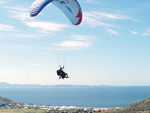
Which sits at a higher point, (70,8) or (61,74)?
(70,8)

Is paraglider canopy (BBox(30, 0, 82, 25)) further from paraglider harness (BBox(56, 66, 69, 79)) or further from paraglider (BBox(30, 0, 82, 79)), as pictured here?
paraglider harness (BBox(56, 66, 69, 79))

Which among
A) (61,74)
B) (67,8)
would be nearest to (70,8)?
(67,8)

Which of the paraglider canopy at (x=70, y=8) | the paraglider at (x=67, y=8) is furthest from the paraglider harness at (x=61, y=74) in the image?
the paraglider canopy at (x=70, y=8)

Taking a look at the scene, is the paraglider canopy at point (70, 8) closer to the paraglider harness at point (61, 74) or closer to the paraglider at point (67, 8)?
the paraglider at point (67, 8)

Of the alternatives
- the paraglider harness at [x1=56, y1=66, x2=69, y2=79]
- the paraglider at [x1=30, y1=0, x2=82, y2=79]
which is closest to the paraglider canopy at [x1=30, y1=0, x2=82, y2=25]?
the paraglider at [x1=30, y1=0, x2=82, y2=79]

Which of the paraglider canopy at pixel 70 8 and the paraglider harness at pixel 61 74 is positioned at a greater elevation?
the paraglider canopy at pixel 70 8

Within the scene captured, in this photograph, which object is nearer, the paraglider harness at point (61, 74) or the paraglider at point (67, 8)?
the paraglider at point (67, 8)

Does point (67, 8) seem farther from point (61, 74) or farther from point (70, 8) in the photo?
point (61, 74)

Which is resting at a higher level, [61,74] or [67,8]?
[67,8]

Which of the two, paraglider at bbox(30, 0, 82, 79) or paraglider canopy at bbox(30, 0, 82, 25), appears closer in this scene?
paraglider at bbox(30, 0, 82, 79)

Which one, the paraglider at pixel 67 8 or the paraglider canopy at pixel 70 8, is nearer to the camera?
the paraglider at pixel 67 8

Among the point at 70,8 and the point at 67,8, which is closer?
the point at 70,8
